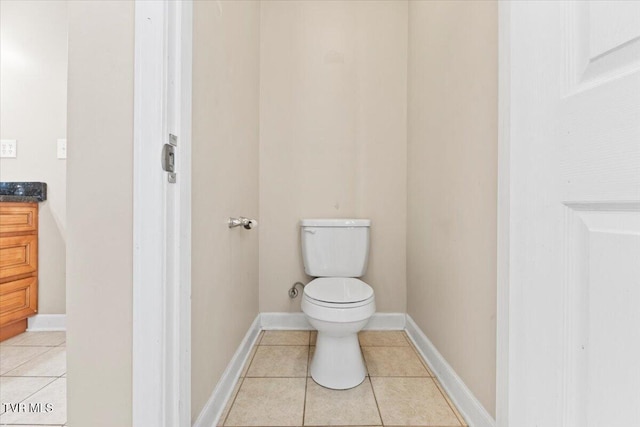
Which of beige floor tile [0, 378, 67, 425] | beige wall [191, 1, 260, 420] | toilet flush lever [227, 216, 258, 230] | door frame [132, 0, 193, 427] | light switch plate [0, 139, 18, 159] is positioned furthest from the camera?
light switch plate [0, 139, 18, 159]

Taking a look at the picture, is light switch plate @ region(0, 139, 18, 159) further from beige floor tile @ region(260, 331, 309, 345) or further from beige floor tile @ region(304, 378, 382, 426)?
beige floor tile @ region(304, 378, 382, 426)

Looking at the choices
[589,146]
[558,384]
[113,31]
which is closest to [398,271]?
[558,384]

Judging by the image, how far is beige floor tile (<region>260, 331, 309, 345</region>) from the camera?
174 cm

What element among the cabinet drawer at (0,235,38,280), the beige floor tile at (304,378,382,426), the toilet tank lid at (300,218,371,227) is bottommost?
the beige floor tile at (304,378,382,426)

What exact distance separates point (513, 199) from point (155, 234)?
79 centimetres

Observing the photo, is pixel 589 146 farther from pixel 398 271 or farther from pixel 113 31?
pixel 398 271

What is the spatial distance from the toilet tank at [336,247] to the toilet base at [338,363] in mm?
485

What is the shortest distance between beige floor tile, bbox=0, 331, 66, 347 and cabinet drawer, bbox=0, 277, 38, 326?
0.12 metres

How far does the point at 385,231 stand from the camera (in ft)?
6.47

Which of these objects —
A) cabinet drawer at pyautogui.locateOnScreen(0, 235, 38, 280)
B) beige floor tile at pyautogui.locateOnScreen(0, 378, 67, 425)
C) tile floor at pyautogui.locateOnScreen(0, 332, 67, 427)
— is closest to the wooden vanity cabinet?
cabinet drawer at pyautogui.locateOnScreen(0, 235, 38, 280)

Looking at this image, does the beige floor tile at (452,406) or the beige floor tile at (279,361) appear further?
the beige floor tile at (279,361)

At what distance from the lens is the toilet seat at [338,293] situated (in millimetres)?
1276

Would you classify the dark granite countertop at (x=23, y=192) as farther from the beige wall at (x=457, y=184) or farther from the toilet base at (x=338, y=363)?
the beige wall at (x=457, y=184)

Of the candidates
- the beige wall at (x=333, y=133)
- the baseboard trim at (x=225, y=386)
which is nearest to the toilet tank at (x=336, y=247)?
the beige wall at (x=333, y=133)
